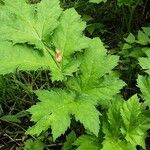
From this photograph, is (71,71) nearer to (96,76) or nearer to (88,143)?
(96,76)

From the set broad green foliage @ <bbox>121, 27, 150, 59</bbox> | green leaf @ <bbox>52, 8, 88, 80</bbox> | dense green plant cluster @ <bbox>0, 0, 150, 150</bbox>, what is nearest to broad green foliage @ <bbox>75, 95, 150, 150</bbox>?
dense green plant cluster @ <bbox>0, 0, 150, 150</bbox>

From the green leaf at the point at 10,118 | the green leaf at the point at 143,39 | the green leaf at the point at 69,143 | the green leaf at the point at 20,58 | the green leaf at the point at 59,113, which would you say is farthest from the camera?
the green leaf at the point at 143,39

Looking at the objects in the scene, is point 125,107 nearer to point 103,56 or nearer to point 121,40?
point 103,56

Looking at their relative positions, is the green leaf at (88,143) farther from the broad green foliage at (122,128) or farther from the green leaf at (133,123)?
the green leaf at (133,123)

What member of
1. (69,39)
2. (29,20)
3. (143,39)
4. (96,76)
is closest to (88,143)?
(96,76)

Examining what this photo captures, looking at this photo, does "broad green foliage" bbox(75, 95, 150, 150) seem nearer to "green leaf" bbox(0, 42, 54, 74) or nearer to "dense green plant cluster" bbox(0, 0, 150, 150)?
"dense green plant cluster" bbox(0, 0, 150, 150)

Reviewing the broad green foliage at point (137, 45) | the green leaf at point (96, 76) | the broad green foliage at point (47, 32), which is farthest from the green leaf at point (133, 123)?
the broad green foliage at point (137, 45)

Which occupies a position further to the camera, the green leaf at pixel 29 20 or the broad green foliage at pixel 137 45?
the broad green foliage at pixel 137 45
